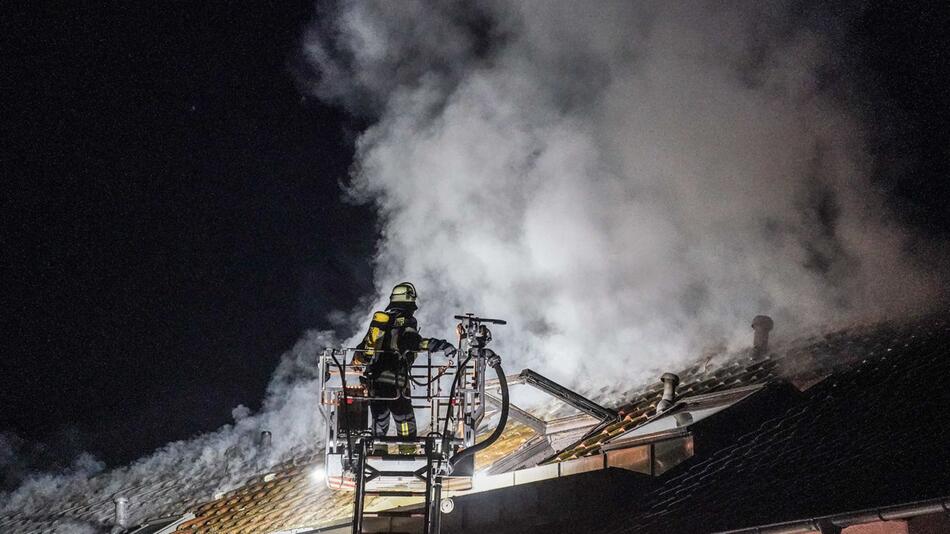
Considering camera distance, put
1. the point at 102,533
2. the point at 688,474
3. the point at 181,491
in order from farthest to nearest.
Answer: the point at 181,491 < the point at 102,533 < the point at 688,474

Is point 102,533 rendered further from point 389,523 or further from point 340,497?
point 389,523

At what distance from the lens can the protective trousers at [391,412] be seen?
7211 millimetres

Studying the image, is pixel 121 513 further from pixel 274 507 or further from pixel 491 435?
pixel 491 435

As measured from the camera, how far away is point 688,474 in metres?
7.93

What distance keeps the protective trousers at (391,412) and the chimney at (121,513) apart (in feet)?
24.5

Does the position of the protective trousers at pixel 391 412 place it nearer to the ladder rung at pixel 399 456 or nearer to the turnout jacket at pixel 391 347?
the turnout jacket at pixel 391 347

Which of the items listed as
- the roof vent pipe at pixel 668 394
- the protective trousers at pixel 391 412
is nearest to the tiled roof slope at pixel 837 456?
the roof vent pipe at pixel 668 394

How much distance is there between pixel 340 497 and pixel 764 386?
18.6ft

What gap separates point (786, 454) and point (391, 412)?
339 cm

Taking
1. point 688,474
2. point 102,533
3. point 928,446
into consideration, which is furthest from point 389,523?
point 102,533

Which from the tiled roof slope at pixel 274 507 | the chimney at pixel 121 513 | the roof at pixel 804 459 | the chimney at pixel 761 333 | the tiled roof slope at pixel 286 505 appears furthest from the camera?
the chimney at pixel 121 513

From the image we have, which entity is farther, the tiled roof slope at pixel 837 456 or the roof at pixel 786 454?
the roof at pixel 786 454

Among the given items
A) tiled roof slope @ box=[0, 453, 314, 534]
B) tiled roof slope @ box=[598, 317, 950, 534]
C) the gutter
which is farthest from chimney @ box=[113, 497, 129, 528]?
the gutter

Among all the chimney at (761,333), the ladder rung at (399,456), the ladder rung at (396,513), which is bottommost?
the ladder rung at (396,513)
